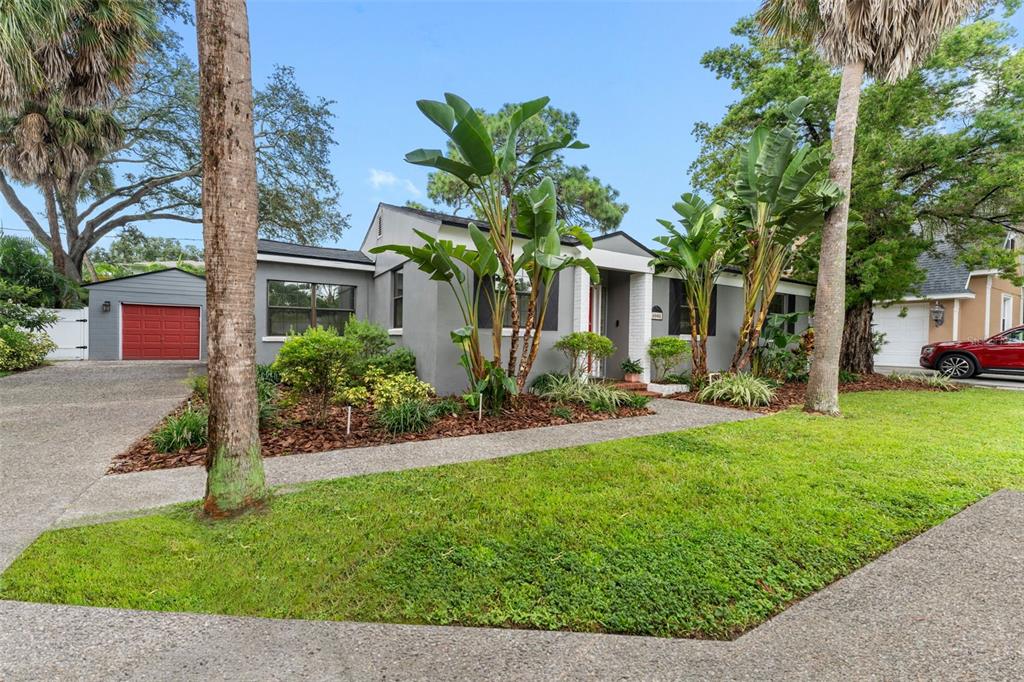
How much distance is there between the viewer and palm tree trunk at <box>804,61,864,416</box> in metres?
7.38

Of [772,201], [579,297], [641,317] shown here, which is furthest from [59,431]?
[772,201]

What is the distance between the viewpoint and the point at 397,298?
34.3 ft

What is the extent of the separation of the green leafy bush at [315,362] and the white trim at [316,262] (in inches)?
200

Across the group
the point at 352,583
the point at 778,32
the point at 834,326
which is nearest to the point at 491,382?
the point at 352,583

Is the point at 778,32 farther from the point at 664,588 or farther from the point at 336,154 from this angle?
the point at 336,154

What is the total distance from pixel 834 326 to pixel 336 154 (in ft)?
66.1

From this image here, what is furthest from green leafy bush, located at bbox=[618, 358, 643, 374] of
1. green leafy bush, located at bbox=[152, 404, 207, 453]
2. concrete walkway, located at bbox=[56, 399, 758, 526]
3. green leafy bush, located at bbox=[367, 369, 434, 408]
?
green leafy bush, located at bbox=[152, 404, 207, 453]

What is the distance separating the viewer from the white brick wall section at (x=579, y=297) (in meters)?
9.40

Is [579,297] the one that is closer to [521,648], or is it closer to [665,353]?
[665,353]

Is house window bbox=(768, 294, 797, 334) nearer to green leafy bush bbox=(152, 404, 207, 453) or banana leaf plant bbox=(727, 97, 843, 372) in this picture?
banana leaf plant bbox=(727, 97, 843, 372)

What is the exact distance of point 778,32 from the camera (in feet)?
28.6

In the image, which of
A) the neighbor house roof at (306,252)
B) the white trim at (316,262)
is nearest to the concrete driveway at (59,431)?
the white trim at (316,262)

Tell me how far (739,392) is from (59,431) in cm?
1040

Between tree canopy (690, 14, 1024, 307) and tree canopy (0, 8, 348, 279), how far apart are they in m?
16.9
